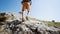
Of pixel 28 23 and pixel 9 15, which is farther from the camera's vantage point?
pixel 9 15

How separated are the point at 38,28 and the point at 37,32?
41cm

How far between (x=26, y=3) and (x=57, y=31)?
149 inches

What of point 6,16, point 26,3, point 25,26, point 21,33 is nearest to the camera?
point 21,33

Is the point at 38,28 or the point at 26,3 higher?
the point at 26,3

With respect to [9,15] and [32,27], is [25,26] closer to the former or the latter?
[32,27]

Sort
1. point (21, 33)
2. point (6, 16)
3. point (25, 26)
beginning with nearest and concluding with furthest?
1. point (21, 33)
2. point (25, 26)
3. point (6, 16)

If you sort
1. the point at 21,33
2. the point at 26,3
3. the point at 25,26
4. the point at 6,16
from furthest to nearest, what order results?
the point at 6,16 → the point at 26,3 → the point at 25,26 → the point at 21,33

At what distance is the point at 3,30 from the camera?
34.9 feet

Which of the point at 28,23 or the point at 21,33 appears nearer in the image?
the point at 21,33

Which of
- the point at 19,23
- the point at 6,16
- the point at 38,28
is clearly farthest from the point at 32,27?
Result: the point at 6,16

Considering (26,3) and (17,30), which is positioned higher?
(26,3)

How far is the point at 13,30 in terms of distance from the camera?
10.6 metres

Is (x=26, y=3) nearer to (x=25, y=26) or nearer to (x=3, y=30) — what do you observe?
(x=25, y=26)

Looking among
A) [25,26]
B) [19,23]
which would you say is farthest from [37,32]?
[19,23]
